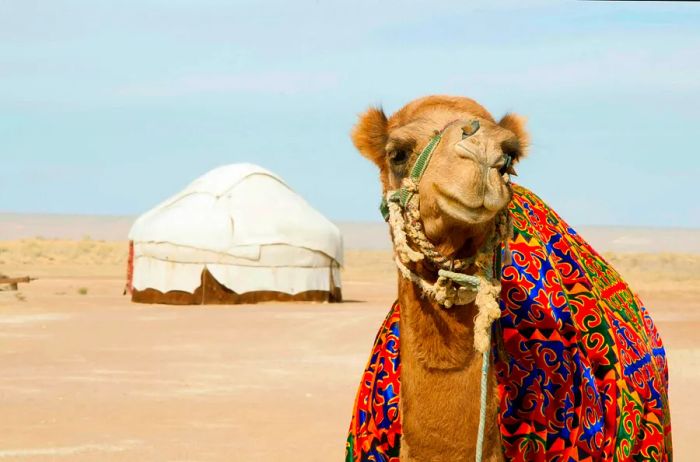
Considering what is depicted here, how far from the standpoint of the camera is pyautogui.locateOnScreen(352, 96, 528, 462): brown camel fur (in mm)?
2883

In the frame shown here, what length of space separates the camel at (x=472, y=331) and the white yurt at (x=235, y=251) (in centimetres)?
1699

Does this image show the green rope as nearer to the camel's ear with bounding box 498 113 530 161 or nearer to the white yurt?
the camel's ear with bounding box 498 113 530 161

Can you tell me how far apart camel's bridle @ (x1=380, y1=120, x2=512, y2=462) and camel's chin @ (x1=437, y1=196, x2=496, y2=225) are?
16 centimetres

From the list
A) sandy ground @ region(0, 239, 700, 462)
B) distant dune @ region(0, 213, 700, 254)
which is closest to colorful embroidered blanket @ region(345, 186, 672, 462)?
sandy ground @ region(0, 239, 700, 462)

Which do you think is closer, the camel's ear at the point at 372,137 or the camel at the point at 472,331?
the camel at the point at 472,331

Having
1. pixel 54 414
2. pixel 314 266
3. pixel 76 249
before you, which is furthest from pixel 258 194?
pixel 76 249

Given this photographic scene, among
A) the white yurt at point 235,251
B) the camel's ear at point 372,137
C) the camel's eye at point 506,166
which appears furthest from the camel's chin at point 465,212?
the white yurt at point 235,251

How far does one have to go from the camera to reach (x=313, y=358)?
1380 centimetres

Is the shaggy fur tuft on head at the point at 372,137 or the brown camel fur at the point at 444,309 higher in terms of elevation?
the shaggy fur tuft on head at the point at 372,137

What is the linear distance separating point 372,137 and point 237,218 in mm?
18531

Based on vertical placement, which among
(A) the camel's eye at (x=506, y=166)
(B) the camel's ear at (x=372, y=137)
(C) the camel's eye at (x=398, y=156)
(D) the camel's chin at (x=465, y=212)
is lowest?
(D) the camel's chin at (x=465, y=212)

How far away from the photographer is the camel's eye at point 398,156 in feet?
10.4

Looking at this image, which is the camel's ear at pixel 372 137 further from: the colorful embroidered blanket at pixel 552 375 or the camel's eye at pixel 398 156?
the colorful embroidered blanket at pixel 552 375

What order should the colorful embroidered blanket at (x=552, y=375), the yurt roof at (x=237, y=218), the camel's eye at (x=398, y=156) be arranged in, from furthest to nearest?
the yurt roof at (x=237, y=218) → the colorful embroidered blanket at (x=552, y=375) → the camel's eye at (x=398, y=156)
